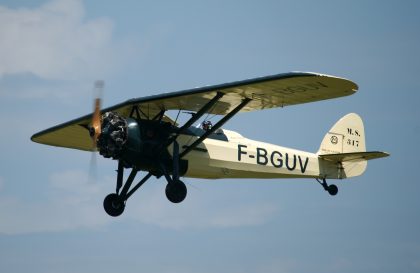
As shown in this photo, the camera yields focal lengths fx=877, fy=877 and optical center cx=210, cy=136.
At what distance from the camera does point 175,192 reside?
59.7 ft

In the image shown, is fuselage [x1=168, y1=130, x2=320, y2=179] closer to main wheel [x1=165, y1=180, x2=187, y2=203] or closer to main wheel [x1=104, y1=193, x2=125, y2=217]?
main wheel [x1=165, y1=180, x2=187, y2=203]

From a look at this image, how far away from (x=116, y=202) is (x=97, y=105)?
8.06 ft

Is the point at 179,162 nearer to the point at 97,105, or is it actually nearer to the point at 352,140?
the point at 97,105

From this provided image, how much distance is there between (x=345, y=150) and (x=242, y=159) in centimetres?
472

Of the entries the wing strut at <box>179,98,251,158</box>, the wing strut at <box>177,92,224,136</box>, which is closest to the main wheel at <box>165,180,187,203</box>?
the wing strut at <box>179,98,251,158</box>

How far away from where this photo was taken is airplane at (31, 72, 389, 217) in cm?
1773

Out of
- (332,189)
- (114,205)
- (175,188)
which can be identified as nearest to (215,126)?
(175,188)

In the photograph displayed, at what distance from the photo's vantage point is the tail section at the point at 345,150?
2239cm

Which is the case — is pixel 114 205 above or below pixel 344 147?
below

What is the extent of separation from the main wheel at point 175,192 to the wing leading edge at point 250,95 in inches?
68.9

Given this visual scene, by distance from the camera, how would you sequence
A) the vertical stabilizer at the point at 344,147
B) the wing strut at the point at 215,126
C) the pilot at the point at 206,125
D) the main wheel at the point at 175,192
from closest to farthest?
the main wheel at the point at 175,192
the wing strut at the point at 215,126
the pilot at the point at 206,125
the vertical stabilizer at the point at 344,147

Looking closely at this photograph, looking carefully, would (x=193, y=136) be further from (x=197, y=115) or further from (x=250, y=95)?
(x=250, y=95)

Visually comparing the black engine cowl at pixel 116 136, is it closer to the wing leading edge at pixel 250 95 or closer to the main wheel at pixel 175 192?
the wing leading edge at pixel 250 95

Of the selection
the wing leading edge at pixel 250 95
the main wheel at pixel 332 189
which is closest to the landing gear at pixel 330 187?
the main wheel at pixel 332 189
